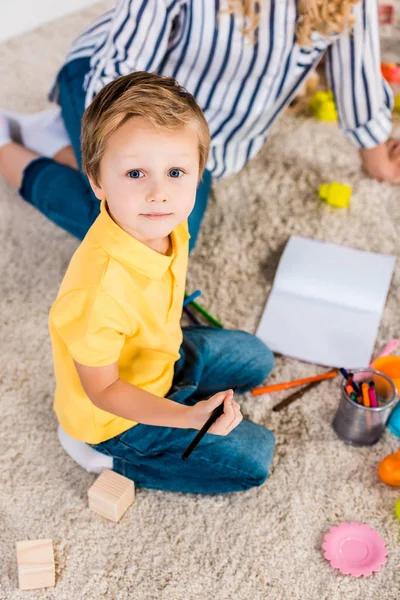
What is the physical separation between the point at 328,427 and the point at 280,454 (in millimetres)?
103

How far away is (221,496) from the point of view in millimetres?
1141

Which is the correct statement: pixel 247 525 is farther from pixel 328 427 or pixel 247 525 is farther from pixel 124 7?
pixel 124 7


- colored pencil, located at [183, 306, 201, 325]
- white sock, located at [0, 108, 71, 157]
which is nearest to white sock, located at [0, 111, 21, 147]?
white sock, located at [0, 108, 71, 157]

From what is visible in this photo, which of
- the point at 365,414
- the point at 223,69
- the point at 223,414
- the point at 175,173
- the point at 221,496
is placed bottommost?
the point at 221,496

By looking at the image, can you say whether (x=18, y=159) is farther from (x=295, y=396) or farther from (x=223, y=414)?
(x=223, y=414)

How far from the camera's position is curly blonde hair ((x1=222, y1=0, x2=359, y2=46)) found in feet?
4.25

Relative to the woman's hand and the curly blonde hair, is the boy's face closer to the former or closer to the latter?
the curly blonde hair

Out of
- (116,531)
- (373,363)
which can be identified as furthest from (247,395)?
(116,531)

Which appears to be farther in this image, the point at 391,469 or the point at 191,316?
the point at 191,316

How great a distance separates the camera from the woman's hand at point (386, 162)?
66.2 inches

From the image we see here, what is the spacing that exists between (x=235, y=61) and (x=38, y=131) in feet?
1.66

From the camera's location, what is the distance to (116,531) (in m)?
1.09

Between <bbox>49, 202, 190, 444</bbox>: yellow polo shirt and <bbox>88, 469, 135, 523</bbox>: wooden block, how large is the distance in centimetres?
7

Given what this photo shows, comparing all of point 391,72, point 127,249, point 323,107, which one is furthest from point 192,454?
point 391,72
